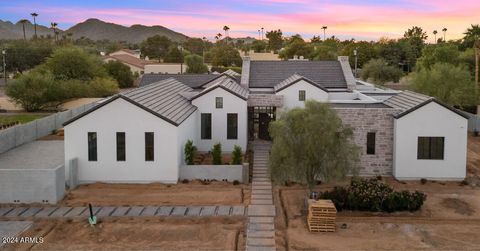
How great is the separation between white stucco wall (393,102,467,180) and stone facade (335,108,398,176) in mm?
642

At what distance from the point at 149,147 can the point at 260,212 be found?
26.2 feet

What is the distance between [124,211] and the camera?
2323cm

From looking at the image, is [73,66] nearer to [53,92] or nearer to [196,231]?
[53,92]

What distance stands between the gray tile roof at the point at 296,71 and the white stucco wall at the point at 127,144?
1642 centimetres

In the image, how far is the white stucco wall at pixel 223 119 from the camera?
1334 inches

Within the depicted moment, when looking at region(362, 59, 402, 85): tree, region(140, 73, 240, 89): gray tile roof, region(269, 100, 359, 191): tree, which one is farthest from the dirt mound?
region(362, 59, 402, 85): tree

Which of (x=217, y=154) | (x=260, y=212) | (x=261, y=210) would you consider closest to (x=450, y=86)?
(x=217, y=154)

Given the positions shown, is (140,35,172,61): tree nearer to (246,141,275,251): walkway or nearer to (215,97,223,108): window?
(215,97,223,108): window

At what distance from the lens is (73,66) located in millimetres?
66312

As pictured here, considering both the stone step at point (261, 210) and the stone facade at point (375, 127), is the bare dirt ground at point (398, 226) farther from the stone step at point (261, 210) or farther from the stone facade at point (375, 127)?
the stone facade at point (375, 127)

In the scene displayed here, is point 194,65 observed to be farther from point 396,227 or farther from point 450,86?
point 396,227

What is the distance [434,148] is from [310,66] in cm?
1833

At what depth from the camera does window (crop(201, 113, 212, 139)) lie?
34.2 metres

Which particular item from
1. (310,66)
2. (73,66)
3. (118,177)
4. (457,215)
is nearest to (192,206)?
(118,177)
